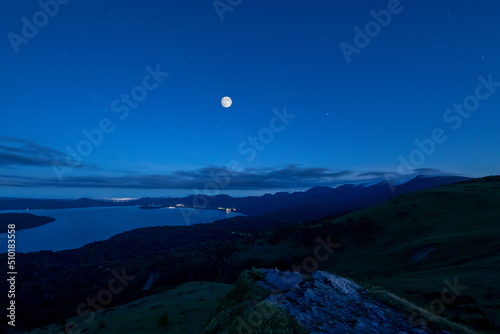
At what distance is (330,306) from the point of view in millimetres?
10406

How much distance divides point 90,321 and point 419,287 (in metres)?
38.0

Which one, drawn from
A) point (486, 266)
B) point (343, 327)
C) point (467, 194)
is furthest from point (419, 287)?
point (467, 194)

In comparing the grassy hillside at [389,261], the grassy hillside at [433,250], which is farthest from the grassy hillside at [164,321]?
the grassy hillside at [433,250]

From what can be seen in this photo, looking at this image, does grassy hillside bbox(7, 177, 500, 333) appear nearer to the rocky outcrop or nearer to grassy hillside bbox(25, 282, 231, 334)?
the rocky outcrop

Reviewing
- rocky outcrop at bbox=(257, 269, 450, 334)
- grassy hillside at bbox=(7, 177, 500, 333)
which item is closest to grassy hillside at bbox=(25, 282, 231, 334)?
rocky outcrop at bbox=(257, 269, 450, 334)

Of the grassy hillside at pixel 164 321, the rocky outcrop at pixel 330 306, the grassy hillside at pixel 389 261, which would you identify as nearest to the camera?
the rocky outcrop at pixel 330 306

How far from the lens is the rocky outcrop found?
923 centimetres

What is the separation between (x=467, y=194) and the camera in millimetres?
71500

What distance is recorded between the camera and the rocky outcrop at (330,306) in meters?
9.23

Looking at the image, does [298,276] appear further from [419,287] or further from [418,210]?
[418,210]

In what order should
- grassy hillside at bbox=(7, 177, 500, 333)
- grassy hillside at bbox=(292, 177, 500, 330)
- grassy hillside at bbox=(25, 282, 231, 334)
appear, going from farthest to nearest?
grassy hillside at bbox=(25, 282, 231, 334) < grassy hillside at bbox=(7, 177, 500, 333) < grassy hillside at bbox=(292, 177, 500, 330)

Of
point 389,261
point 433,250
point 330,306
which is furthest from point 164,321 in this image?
point 433,250

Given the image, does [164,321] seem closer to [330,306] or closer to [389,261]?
[330,306]

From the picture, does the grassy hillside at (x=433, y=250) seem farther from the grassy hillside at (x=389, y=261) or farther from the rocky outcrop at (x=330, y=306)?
the rocky outcrop at (x=330, y=306)
